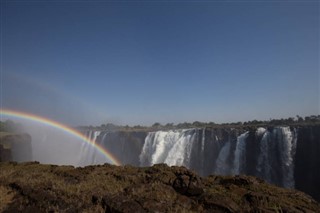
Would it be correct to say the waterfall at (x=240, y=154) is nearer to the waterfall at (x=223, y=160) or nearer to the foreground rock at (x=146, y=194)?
the waterfall at (x=223, y=160)

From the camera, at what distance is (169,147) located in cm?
4166

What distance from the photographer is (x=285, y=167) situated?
2986 centimetres

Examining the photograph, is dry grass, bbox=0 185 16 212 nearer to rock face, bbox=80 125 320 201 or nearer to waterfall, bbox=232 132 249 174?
rock face, bbox=80 125 320 201

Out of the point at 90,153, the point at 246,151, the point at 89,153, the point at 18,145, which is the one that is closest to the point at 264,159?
the point at 246,151

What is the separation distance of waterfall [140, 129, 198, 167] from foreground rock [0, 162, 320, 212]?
29.9 meters

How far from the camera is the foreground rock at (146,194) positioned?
22.3 ft

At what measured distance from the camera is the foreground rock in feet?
22.3

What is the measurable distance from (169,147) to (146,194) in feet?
113

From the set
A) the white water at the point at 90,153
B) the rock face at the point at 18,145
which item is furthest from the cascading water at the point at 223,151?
the rock face at the point at 18,145

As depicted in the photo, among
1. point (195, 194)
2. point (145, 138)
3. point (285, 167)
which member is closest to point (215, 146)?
point (285, 167)

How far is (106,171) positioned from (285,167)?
2498 cm

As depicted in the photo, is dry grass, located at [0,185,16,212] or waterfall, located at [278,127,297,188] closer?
dry grass, located at [0,185,16,212]

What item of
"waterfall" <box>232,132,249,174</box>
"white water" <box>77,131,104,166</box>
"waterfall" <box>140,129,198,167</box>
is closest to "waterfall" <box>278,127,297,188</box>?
"waterfall" <box>232,132,249,174</box>

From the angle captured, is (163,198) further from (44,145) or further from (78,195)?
(44,145)
